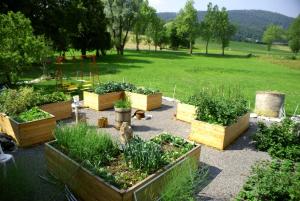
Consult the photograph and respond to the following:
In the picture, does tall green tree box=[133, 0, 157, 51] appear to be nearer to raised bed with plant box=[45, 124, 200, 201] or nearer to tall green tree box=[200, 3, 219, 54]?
tall green tree box=[200, 3, 219, 54]

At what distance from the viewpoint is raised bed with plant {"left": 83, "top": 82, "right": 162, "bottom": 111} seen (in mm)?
11047

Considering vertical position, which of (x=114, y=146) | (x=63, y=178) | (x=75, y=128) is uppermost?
(x=75, y=128)

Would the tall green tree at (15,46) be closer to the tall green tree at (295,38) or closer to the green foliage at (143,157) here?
the green foliage at (143,157)

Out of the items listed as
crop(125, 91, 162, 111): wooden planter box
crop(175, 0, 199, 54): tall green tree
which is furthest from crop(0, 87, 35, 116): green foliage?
crop(175, 0, 199, 54): tall green tree

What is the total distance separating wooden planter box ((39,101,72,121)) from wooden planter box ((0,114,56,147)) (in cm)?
159

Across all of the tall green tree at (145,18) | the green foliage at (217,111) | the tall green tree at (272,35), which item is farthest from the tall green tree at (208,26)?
the green foliage at (217,111)

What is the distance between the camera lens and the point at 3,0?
2189cm

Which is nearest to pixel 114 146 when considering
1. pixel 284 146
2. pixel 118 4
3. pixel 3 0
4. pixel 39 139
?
pixel 39 139

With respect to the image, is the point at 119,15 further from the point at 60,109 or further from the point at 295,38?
the point at 295,38

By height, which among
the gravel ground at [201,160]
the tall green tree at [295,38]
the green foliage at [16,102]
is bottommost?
the gravel ground at [201,160]

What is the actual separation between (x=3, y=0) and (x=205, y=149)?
71.0ft

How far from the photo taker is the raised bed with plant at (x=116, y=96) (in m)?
11.0

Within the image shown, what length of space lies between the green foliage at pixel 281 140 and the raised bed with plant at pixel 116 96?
455 cm

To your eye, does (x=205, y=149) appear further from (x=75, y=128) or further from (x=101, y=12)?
(x=101, y=12)
